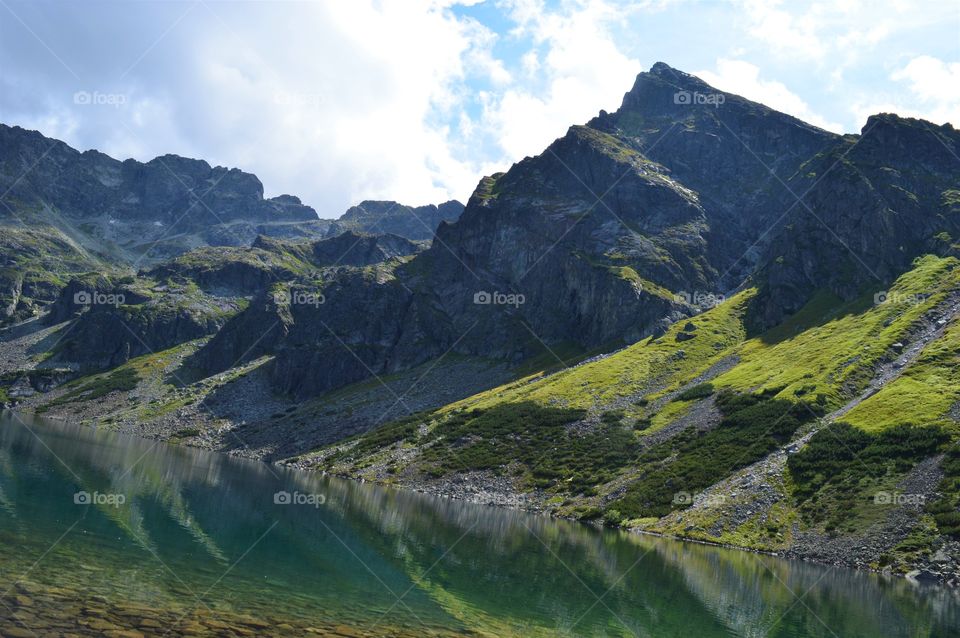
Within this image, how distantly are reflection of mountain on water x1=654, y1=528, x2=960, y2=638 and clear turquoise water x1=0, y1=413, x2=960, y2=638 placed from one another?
19 centimetres

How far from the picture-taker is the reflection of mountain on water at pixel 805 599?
3481cm

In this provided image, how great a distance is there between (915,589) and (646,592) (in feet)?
86.2

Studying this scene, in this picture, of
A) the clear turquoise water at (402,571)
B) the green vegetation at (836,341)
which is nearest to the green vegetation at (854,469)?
the clear turquoise water at (402,571)

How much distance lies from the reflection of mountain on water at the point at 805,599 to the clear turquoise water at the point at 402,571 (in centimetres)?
19

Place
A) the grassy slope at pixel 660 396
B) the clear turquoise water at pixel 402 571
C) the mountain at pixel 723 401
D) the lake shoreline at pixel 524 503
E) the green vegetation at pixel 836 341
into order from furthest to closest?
the green vegetation at pixel 836 341, the grassy slope at pixel 660 396, the mountain at pixel 723 401, the lake shoreline at pixel 524 503, the clear turquoise water at pixel 402 571

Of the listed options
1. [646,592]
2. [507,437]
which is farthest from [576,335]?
[646,592]

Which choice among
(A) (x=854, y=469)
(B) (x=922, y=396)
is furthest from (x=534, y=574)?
(B) (x=922, y=396)

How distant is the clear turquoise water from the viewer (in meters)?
28.4

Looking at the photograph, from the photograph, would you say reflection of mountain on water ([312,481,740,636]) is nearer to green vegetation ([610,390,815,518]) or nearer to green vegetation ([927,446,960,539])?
green vegetation ([610,390,815,518])

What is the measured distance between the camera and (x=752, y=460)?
81.8 metres

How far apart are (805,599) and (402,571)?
27868 millimetres

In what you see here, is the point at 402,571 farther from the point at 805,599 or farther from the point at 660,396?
the point at 660,396

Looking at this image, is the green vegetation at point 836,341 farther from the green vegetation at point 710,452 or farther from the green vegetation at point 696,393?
the green vegetation at point 710,452

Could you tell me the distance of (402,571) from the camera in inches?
1542
